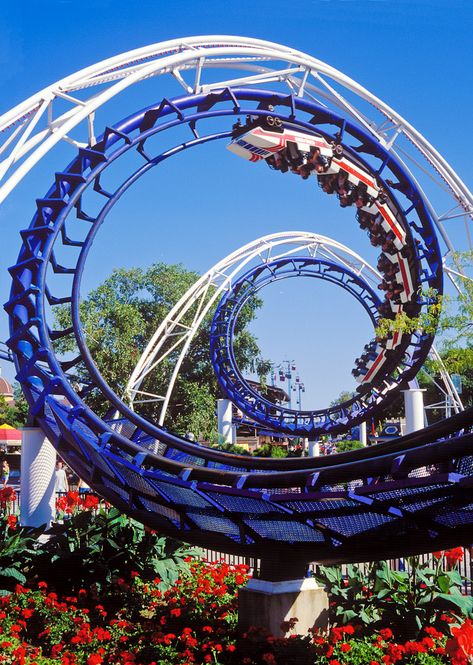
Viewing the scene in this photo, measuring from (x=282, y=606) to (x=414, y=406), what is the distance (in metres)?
20.0

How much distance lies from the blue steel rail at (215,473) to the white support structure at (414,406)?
16.0 metres

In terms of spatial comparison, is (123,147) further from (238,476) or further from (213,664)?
(213,664)

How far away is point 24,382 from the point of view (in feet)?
29.3

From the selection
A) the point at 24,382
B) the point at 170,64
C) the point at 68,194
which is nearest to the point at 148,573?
the point at 24,382

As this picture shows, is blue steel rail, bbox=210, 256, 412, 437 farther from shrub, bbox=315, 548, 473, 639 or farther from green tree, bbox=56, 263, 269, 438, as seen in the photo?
shrub, bbox=315, 548, 473, 639

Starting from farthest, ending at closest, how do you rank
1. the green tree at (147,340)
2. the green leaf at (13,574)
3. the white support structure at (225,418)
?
the green tree at (147,340)
the white support structure at (225,418)
the green leaf at (13,574)

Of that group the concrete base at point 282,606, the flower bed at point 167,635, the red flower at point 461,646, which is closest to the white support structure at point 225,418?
the flower bed at point 167,635

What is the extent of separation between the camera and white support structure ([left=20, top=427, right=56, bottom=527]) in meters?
9.88

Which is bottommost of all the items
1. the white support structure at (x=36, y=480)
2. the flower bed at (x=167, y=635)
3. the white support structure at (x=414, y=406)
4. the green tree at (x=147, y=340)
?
the flower bed at (x=167, y=635)

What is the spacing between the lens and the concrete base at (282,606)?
6.09 metres

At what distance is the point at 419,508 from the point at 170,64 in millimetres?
7969

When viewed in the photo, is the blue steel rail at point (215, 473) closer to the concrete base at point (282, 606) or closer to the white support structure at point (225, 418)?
the concrete base at point (282, 606)

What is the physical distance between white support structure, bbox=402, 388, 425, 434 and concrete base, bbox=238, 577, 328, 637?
19491 millimetres

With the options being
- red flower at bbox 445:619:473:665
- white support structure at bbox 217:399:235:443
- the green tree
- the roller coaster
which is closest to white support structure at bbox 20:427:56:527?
the roller coaster
